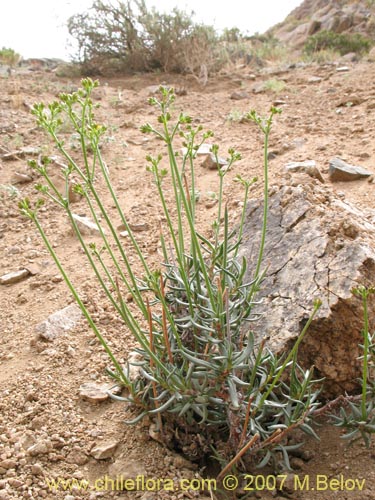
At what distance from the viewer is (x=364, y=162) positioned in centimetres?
372

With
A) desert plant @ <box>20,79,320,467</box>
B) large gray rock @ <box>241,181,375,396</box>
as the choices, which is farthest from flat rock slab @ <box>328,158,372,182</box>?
desert plant @ <box>20,79,320,467</box>

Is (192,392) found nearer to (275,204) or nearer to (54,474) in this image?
(54,474)

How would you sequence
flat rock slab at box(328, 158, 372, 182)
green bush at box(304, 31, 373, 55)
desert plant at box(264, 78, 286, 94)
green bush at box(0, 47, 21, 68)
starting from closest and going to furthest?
flat rock slab at box(328, 158, 372, 182)
desert plant at box(264, 78, 286, 94)
green bush at box(0, 47, 21, 68)
green bush at box(304, 31, 373, 55)

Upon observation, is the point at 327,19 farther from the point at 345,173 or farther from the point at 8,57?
the point at 345,173

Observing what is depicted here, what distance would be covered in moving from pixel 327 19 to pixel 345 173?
57.6ft

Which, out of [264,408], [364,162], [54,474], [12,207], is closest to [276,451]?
[264,408]

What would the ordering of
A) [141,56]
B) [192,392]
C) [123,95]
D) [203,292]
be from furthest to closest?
1. [141,56]
2. [123,95]
3. [203,292]
4. [192,392]

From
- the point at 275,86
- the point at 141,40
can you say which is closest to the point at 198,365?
the point at 275,86

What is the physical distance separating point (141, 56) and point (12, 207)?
636 cm

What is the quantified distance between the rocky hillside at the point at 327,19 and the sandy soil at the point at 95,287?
9371mm

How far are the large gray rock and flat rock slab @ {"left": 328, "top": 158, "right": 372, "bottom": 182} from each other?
103 centimetres

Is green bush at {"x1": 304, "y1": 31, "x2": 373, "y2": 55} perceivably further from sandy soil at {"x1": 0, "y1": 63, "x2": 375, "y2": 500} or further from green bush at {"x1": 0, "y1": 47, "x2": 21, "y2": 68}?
green bush at {"x1": 0, "y1": 47, "x2": 21, "y2": 68}

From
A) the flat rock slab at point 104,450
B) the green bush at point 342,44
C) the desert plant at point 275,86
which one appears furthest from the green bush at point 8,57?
the flat rock slab at point 104,450

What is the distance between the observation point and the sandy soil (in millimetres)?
1556
